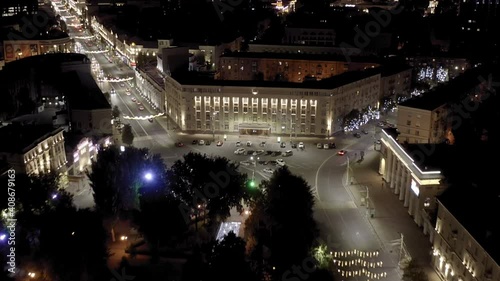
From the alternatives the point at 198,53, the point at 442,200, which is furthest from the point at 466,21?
the point at 442,200

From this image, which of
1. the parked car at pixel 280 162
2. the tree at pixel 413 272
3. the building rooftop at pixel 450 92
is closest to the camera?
the tree at pixel 413 272

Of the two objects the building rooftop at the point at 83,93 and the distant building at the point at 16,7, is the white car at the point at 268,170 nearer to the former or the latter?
the building rooftop at the point at 83,93

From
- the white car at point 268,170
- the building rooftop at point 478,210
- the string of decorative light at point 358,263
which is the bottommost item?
the string of decorative light at point 358,263

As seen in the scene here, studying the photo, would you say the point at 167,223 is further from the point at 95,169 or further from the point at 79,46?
the point at 79,46

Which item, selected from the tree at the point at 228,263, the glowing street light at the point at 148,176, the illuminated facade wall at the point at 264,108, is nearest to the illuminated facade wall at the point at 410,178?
the illuminated facade wall at the point at 264,108

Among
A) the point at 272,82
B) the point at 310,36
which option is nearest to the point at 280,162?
the point at 272,82

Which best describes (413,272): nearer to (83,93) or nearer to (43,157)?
(43,157)
